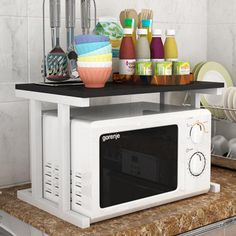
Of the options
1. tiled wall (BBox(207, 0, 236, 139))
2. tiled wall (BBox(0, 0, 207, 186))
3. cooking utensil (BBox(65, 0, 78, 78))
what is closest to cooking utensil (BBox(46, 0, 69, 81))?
cooking utensil (BBox(65, 0, 78, 78))

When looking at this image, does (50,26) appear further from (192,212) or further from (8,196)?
(192,212)

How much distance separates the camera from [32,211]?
5.04 ft

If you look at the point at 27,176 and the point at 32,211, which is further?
the point at 27,176

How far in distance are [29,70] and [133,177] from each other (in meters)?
0.56

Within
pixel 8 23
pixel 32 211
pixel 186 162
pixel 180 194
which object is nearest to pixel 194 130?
pixel 186 162

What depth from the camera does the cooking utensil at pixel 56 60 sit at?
1.59m

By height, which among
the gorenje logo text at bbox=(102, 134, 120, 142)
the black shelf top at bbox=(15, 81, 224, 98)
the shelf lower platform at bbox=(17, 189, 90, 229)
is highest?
the black shelf top at bbox=(15, 81, 224, 98)

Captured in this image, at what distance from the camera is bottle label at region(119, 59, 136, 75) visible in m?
1.62

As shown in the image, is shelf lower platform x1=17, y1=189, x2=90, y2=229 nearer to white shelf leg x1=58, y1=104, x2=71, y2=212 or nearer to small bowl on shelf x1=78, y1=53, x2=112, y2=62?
white shelf leg x1=58, y1=104, x2=71, y2=212

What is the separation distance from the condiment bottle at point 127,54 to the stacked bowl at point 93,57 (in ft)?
0.55

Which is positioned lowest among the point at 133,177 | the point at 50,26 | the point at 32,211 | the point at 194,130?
the point at 32,211

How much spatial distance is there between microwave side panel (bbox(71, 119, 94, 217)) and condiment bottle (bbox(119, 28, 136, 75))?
302 millimetres

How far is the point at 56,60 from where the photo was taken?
160 cm

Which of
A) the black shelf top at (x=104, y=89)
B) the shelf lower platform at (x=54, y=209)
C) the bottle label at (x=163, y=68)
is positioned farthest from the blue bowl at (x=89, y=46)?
the shelf lower platform at (x=54, y=209)
